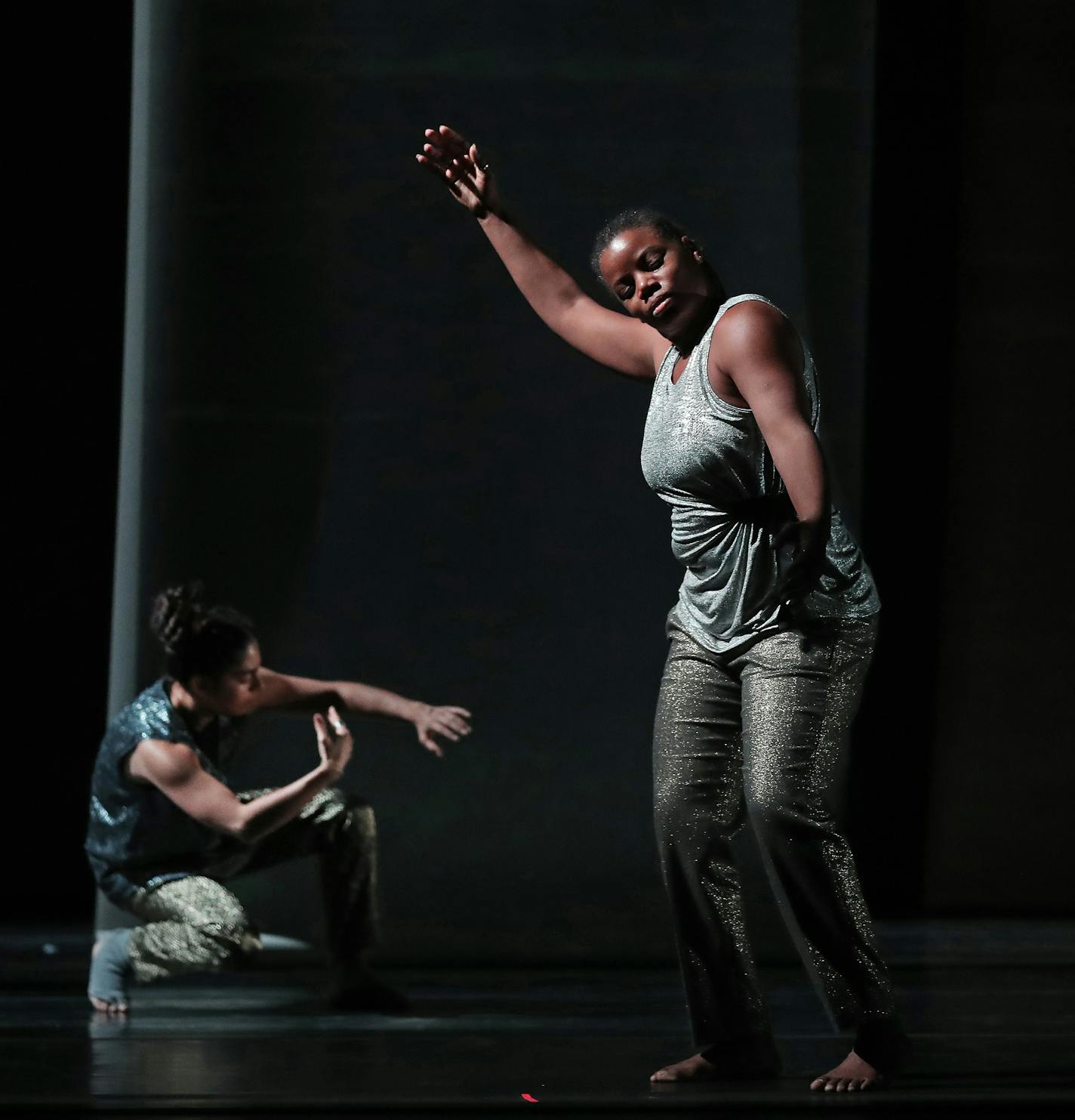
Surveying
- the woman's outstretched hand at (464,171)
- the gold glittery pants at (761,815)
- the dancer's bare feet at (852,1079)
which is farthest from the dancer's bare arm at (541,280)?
the dancer's bare feet at (852,1079)

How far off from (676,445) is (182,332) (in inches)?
63.0

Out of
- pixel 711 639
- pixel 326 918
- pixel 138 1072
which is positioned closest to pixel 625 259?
pixel 711 639

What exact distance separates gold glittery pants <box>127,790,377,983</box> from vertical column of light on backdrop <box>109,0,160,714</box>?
50cm

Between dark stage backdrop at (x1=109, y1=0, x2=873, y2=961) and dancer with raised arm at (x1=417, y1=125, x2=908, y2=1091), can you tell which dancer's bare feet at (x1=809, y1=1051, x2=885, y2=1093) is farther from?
dark stage backdrop at (x1=109, y1=0, x2=873, y2=961)

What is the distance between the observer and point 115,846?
3408mm

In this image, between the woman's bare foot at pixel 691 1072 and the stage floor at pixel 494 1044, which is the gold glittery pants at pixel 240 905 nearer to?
the stage floor at pixel 494 1044

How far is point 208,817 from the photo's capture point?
3.26 metres

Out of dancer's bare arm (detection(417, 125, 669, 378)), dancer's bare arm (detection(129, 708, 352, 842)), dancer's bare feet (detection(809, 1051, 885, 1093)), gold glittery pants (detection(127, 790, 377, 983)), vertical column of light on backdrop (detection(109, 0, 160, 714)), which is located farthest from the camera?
vertical column of light on backdrop (detection(109, 0, 160, 714))

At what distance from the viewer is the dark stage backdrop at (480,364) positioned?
12.2 ft

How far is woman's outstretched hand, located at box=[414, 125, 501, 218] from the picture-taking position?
2754 mm

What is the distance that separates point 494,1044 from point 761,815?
0.73m

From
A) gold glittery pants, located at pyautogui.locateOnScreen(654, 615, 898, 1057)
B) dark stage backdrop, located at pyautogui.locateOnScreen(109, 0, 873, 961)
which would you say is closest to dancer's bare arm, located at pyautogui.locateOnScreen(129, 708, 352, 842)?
dark stage backdrop, located at pyautogui.locateOnScreen(109, 0, 873, 961)

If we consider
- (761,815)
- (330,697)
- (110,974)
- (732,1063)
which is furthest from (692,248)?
(110,974)

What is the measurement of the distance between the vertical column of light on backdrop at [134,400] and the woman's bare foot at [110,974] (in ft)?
1.86
